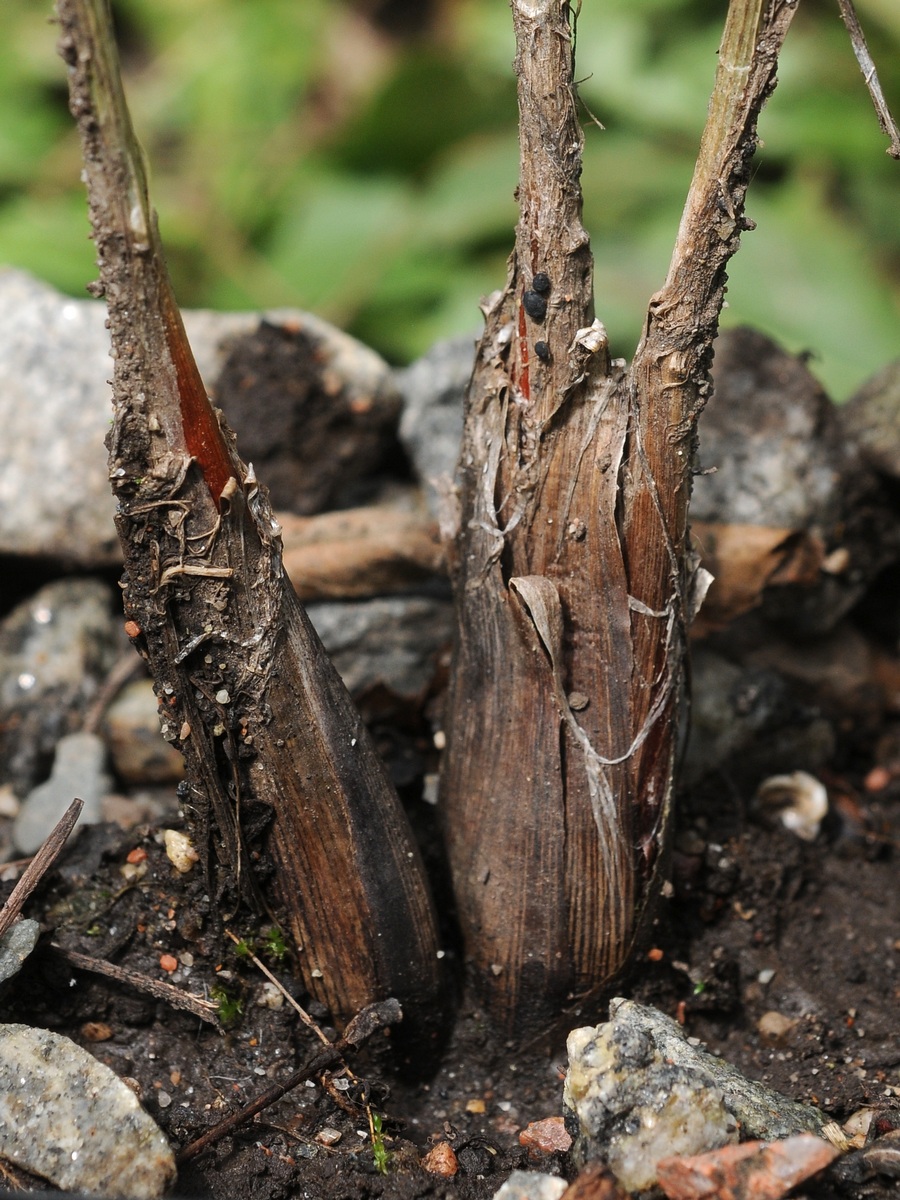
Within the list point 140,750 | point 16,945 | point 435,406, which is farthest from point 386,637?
point 16,945

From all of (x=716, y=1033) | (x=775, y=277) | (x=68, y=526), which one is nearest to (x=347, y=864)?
(x=716, y=1033)

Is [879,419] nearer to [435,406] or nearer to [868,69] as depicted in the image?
[435,406]

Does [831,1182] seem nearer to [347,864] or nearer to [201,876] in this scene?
[347,864]

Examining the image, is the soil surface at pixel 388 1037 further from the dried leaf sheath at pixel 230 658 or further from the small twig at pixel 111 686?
the small twig at pixel 111 686

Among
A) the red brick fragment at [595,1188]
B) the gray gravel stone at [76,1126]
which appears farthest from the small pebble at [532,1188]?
the gray gravel stone at [76,1126]

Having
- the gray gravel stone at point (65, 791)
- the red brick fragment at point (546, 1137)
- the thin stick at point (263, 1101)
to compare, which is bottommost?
the red brick fragment at point (546, 1137)
